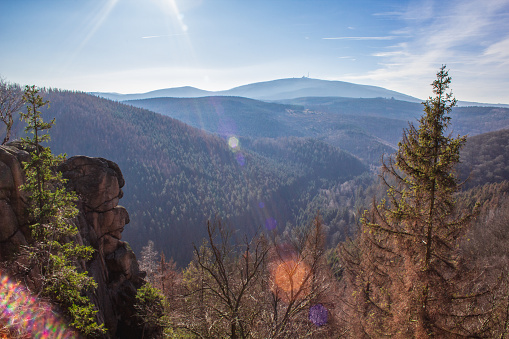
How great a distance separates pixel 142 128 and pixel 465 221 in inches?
8397

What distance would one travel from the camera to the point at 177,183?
14038cm

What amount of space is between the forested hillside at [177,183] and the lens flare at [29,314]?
94675 millimetres

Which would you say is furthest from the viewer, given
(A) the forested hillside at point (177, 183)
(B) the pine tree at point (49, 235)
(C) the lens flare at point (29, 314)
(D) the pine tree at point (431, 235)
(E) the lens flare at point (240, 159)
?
(E) the lens flare at point (240, 159)

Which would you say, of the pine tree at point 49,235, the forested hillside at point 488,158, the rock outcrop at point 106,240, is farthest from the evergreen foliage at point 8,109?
the forested hillside at point 488,158

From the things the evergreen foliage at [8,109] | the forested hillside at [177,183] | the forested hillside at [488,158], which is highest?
the evergreen foliage at [8,109]

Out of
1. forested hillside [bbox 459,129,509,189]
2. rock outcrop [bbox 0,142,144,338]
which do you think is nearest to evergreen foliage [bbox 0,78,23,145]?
rock outcrop [bbox 0,142,144,338]

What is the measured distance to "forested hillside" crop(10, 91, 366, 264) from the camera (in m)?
111

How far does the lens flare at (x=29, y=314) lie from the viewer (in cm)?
650

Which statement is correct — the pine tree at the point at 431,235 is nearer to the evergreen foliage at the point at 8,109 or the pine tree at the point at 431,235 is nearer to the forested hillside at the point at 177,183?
the evergreen foliage at the point at 8,109

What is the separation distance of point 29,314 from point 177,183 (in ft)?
452

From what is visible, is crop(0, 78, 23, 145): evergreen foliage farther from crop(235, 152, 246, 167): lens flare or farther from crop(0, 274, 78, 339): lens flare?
crop(235, 152, 246, 167): lens flare

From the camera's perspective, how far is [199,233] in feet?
369

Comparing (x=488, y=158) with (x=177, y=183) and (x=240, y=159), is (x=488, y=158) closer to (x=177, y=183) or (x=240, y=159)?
(x=240, y=159)

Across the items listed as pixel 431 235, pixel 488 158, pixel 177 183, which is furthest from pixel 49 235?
pixel 488 158
